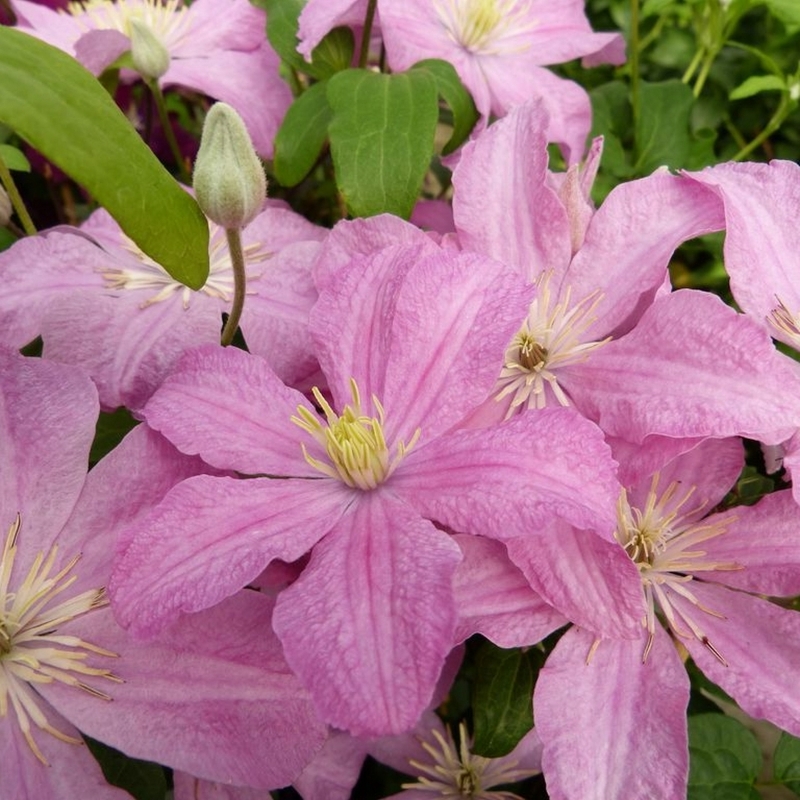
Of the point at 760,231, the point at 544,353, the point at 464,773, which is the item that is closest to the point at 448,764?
the point at 464,773

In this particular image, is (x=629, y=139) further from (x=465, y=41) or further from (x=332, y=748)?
(x=332, y=748)

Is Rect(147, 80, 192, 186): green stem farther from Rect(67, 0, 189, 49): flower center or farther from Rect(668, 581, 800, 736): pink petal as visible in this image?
Rect(668, 581, 800, 736): pink petal

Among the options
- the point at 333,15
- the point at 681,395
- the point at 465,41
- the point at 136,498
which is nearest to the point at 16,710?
the point at 136,498

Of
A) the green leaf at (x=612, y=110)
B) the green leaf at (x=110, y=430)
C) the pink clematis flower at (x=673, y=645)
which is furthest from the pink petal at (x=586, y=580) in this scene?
the green leaf at (x=612, y=110)

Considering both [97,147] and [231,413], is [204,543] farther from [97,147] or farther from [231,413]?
[97,147]

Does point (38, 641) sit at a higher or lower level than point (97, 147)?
lower
